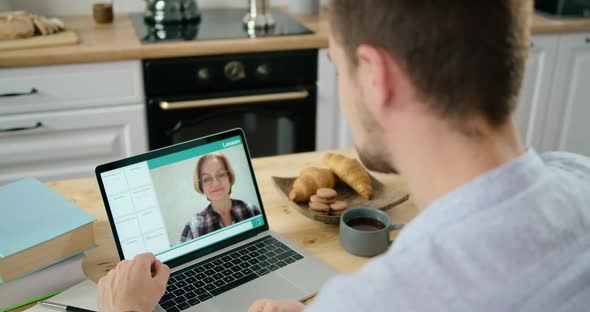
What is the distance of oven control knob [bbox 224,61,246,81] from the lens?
245 cm

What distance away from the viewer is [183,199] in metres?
1.24

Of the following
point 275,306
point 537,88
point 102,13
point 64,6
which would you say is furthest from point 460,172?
point 64,6

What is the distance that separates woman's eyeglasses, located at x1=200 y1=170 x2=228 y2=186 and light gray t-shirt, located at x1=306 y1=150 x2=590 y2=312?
0.53 metres

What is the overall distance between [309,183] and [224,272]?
0.98ft

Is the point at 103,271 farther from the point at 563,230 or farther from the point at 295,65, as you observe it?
the point at 295,65

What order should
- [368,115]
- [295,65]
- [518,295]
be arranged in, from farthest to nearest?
[295,65], [368,115], [518,295]

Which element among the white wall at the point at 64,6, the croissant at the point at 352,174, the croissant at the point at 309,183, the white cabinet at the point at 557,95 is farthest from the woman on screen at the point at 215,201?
the white cabinet at the point at 557,95

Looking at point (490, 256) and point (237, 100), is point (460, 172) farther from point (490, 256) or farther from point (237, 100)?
point (237, 100)

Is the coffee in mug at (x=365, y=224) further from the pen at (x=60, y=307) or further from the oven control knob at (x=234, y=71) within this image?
the oven control knob at (x=234, y=71)

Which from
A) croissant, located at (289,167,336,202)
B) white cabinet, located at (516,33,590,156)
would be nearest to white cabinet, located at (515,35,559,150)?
white cabinet, located at (516,33,590,156)

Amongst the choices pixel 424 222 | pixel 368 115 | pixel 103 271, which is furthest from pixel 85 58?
pixel 424 222

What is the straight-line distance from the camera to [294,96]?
256 centimetres

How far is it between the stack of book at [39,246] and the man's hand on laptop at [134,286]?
116 millimetres

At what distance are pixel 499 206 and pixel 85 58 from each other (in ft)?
6.06
